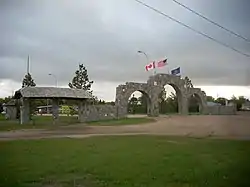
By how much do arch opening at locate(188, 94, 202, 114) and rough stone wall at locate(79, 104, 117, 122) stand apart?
667 inches

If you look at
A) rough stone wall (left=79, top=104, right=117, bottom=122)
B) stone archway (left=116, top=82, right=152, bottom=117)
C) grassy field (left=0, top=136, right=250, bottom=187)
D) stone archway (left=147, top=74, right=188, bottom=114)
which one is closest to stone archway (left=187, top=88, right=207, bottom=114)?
stone archway (left=147, top=74, right=188, bottom=114)

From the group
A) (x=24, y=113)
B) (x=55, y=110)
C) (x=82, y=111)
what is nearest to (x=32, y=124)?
(x=24, y=113)

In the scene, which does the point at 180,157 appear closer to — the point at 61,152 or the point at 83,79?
the point at 61,152

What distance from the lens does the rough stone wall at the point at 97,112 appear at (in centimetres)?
3853

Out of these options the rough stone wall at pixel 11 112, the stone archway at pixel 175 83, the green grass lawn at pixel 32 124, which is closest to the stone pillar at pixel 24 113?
the green grass lawn at pixel 32 124

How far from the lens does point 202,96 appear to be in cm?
5697

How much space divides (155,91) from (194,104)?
566 inches

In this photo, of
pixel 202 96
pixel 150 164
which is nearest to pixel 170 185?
pixel 150 164

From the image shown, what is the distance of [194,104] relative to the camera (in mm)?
60875

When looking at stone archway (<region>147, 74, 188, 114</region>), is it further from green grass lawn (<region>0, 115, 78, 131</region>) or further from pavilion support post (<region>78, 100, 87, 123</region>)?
green grass lawn (<region>0, 115, 78, 131</region>)

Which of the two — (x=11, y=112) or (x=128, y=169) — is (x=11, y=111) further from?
(x=128, y=169)

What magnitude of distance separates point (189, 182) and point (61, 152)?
555 cm

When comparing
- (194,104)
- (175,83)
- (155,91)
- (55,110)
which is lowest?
(55,110)

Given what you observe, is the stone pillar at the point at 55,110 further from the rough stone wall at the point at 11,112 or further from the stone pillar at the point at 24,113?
the rough stone wall at the point at 11,112
